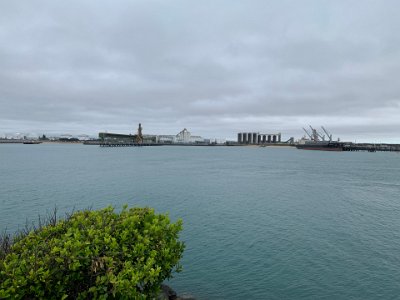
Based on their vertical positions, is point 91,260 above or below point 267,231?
above

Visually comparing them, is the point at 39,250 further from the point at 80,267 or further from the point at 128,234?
the point at 128,234

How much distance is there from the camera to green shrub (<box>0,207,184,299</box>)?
26.0 ft

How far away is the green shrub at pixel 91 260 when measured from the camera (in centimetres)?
793

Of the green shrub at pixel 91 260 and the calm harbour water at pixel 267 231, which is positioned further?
the calm harbour water at pixel 267 231

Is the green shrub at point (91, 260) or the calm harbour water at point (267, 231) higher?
the green shrub at point (91, 260)

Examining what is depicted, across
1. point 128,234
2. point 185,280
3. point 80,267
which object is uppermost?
point 128,234

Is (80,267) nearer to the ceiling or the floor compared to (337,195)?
nearer to the ceiling

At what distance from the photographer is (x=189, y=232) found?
2975cm

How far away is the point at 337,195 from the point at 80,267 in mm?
53817

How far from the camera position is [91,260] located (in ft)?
27.8

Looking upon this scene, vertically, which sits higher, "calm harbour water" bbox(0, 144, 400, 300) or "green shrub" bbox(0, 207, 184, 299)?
"green shrub" bbox(0, 207, 184, 299)

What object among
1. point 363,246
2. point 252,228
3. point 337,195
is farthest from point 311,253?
point 337,195

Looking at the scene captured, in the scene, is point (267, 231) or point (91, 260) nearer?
point (91, 260)

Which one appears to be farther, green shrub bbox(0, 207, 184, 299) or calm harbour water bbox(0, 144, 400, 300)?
calm harbour water bbox(0, 144, 400, 300)
